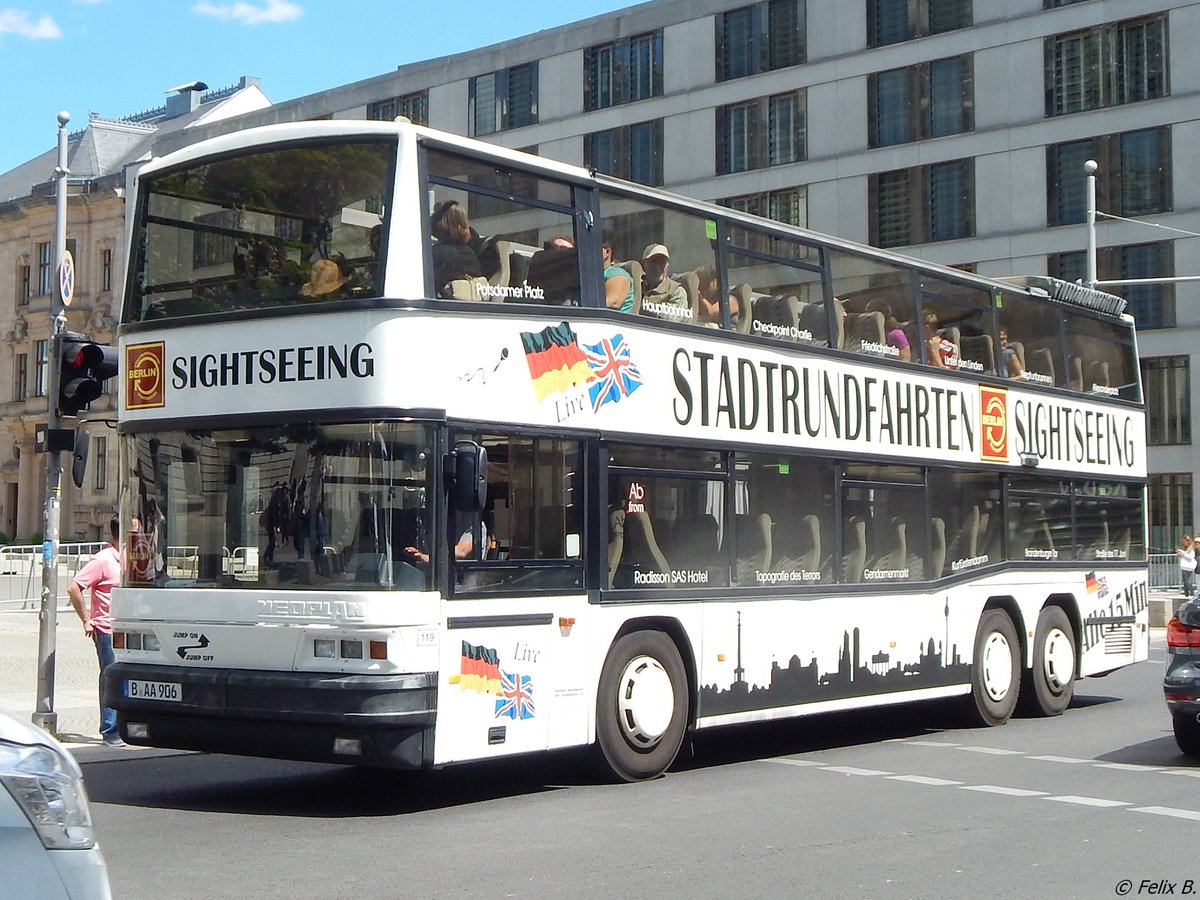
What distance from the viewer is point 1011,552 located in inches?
631

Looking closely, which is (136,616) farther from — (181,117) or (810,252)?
(181,117)

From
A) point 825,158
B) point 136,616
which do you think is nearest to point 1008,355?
point 136,616

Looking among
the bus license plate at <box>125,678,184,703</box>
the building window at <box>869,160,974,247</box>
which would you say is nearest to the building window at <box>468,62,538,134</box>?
the building window at <box>869,160,974,247</box>

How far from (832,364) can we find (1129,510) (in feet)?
20.7

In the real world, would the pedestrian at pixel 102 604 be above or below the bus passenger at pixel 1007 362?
below

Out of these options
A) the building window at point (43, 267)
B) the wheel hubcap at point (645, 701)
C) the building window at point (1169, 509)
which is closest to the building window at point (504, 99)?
the building window at point (43, 267)

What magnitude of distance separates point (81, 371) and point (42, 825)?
10879mm

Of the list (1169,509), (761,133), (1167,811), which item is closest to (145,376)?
(1167,811)

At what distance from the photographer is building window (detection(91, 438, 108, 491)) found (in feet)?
216

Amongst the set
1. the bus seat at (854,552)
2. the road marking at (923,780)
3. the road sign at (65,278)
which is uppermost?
the road sign at (65,278)

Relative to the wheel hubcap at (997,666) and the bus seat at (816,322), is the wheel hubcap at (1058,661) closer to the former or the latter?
the wheel hubcap at (997,666)

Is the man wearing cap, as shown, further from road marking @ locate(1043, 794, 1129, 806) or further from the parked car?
the parked car

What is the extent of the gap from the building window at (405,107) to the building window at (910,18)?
58.0ft

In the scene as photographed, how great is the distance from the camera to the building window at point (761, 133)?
52.8 metres
